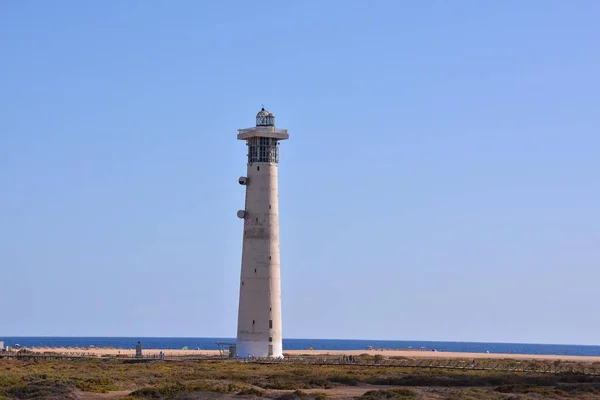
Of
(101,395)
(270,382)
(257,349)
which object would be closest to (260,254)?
(257,349)

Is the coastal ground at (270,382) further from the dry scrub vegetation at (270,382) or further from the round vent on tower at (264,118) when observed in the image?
the round vent on tower at (264,118)

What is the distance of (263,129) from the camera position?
79312mm

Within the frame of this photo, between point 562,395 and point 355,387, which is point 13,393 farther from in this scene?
point 562,395

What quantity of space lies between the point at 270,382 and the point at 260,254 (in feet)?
67.6

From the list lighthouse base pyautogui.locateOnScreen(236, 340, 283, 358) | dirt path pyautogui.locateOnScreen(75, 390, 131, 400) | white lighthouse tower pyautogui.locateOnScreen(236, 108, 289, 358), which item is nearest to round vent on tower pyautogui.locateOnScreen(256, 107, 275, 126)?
white lighthouse tower pyautogui.locateOnScreen(236, 108, 289, 358)

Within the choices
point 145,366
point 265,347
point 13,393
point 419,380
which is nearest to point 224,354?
point 265,347

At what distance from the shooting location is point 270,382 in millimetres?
58281

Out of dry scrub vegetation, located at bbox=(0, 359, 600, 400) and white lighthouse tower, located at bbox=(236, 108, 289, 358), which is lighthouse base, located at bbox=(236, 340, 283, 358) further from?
dry scrub vegetation, located at bbox=(0, 359, 600, 400)

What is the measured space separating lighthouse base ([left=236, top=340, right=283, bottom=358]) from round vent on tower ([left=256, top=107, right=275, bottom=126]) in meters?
16.1

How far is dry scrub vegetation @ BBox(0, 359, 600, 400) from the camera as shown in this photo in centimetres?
5147

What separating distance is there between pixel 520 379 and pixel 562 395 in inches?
332

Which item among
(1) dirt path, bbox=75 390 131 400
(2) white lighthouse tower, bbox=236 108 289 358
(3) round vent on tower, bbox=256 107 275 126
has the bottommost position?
(1) dirt path, bbox=75 390 131 400

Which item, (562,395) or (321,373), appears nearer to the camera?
(562,395)

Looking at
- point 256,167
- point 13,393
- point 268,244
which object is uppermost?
point 256,167
